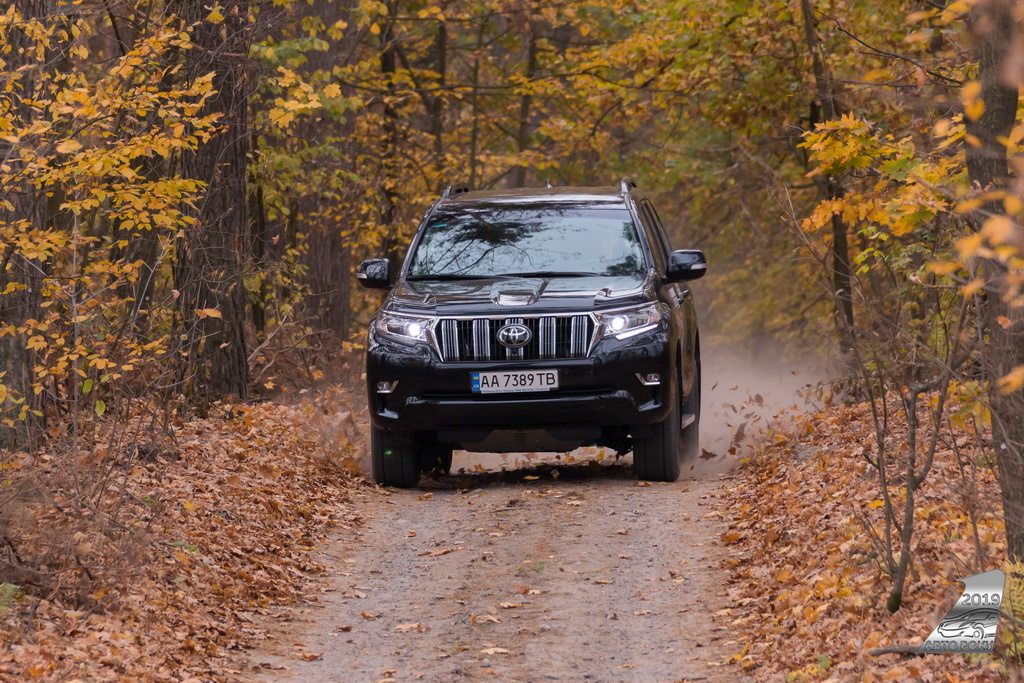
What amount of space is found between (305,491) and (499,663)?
13.4ft

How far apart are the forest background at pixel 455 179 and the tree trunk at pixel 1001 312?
0.01m

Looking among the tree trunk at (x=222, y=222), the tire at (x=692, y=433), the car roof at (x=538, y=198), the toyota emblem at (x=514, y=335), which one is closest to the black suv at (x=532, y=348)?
the toyota emblem at (x=514, y=335)

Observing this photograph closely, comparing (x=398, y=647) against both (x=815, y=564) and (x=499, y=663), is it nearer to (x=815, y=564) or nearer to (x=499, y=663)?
(x=499, y=663)

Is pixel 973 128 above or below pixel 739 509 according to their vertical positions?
above

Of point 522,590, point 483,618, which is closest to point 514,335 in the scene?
point 522,590

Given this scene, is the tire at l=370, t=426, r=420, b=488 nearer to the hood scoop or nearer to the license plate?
the license plate

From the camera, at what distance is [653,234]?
1078 cm

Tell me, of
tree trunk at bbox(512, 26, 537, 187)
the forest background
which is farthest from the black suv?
tree trunk at bbox(512, 26, 537, 187)

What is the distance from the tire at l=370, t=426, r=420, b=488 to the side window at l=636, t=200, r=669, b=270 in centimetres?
234

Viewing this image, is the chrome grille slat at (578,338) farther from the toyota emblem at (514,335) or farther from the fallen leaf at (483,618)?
the fallen leaf at (483,618)

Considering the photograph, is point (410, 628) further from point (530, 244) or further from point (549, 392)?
point (530, 244)

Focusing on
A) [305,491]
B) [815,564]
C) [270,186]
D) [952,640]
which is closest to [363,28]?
[270,186]

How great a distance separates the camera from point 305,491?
9820 mm

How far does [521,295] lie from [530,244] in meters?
0.91
